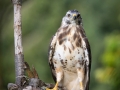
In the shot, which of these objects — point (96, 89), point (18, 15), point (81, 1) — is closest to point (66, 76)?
point (18, 15)

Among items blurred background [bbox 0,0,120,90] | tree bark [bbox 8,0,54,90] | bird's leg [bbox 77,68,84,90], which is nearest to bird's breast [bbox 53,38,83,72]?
bird's leg [bbox 77,68,84,90]

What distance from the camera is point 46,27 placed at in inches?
552

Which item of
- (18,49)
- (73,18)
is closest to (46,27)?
(73,18)

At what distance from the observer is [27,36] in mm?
14875

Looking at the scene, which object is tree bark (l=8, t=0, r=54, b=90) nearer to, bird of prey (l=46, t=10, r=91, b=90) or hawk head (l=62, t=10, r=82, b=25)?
bird of prey (l=46, t=10, r=91, b=90)

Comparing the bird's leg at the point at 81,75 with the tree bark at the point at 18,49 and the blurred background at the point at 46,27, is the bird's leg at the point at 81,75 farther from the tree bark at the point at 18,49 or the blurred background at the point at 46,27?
the blurred background at the point at 46,27

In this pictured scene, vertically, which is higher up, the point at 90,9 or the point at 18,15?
the point at 90,9

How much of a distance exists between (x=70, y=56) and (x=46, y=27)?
6.42 meters

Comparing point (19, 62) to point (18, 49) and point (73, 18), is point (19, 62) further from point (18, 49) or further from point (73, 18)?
point (73, 18)

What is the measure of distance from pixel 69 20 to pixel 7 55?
6495 mm

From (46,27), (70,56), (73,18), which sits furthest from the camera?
(46,27)

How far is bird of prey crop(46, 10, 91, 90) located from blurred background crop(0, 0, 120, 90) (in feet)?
12.1

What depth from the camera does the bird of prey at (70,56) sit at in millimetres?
7648

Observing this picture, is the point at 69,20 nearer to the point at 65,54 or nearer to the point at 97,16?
the point at 65,54
